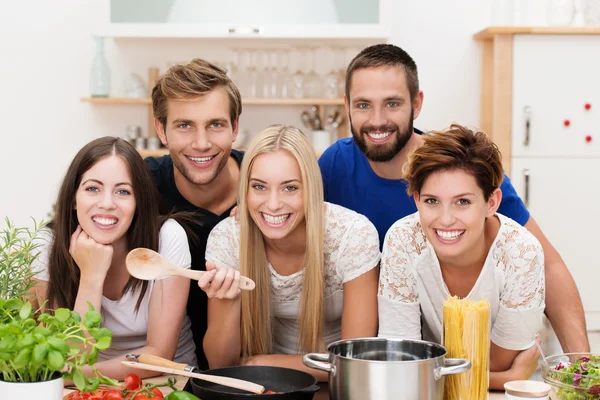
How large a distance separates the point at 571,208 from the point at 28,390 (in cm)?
376

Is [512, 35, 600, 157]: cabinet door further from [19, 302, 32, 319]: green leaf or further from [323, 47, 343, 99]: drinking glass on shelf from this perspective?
[19, 302, 32, 319]: green leaf

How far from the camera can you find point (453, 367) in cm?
134

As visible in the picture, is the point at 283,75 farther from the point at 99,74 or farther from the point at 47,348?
the point at 47,348

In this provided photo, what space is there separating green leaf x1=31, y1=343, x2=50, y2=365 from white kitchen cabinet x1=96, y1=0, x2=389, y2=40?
11.0ft

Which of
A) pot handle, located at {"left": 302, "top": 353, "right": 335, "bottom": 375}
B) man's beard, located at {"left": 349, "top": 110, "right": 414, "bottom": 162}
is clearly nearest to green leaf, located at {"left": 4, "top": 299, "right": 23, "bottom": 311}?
pot handle, located at {"left": 302, "top": 353, "right": 335, "bottom": 375}

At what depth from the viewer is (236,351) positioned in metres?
1.94

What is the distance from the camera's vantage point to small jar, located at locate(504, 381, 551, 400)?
Answer: 140 centimetres

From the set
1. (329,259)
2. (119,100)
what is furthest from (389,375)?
(119,100)

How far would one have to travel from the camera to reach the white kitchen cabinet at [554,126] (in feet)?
14.1

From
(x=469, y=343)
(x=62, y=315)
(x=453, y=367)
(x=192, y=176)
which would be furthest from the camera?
(x=192, y=176)

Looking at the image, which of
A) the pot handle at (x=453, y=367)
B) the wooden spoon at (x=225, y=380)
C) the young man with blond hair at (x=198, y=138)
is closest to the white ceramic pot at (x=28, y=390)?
the wooden spoon at (x=225, y=380)

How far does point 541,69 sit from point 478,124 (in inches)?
23.1

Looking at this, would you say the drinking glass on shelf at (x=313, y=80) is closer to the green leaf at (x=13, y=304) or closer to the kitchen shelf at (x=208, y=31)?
the kitchen shelf at (x=208, y=31)

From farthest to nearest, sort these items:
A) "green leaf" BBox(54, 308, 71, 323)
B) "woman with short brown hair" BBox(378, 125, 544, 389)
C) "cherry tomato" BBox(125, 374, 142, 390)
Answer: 1. "woman with short brown hair" BBox(378, 125, 544, 389)
2. "cherry tomato" BBox(125, 374, 142, 390)
3. "green leaf" BBox(54, 308, 71, 323)
